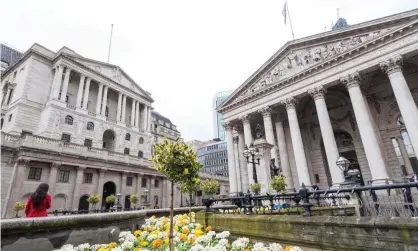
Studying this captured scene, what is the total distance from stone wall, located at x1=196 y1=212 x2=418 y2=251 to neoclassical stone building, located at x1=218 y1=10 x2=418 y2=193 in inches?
449

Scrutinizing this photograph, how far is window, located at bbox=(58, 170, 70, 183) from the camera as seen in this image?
83.2 feet

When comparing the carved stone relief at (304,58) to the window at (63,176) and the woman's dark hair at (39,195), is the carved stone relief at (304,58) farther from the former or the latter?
the woman's dark hair at (39,195)

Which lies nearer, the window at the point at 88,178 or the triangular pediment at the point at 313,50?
the triangular pediment at the point at 313,50

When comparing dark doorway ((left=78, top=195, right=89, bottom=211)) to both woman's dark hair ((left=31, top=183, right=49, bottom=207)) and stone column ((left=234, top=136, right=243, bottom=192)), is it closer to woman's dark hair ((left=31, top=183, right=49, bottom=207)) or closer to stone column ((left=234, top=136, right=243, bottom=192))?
stone column ((left=234, top=136, right=243, bottom=192))

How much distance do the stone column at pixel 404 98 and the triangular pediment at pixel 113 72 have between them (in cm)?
4034

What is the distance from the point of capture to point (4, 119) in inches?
1229

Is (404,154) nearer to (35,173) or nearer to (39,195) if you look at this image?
(39,195)

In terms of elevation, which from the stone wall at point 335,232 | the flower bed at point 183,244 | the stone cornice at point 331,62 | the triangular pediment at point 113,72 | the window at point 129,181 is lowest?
the flower bed at point 183,244

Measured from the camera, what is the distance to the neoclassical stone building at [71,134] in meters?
23.0

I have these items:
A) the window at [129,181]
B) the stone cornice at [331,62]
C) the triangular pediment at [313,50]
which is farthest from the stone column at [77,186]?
the stone cornice at [331,62]

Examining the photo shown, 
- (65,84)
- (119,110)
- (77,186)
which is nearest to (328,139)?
(77,186)

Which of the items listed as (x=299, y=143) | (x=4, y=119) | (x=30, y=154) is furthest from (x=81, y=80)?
(x=299, y=143)

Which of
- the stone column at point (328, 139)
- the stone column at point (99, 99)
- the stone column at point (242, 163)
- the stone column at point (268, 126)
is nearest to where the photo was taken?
the stone column at point (328, 139)

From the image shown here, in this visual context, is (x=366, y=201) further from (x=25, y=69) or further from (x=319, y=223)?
(x=25, y=69)
